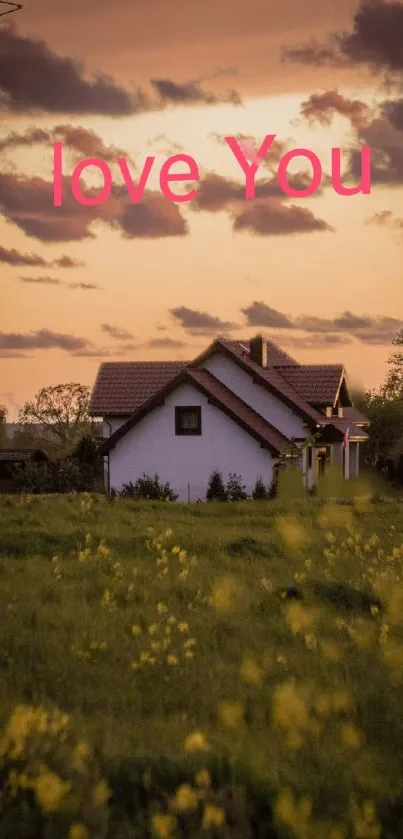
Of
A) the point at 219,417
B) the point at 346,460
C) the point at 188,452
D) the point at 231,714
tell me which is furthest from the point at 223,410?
the point at 231,714

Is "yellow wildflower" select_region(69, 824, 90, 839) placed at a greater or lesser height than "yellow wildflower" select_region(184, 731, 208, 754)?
lesser

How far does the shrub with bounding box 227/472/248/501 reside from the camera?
45.7m

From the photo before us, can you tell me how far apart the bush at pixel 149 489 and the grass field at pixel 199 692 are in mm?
28447

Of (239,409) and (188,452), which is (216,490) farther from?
(239,409)

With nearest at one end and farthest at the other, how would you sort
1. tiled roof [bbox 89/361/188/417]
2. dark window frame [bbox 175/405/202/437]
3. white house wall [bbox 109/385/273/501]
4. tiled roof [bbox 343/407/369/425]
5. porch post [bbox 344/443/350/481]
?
white house wall [bbox 109/385/273/501], dark window frame [bbox 175/405/202/437], tiled roof [bbox 89/361/188/417], porch post [bbox 344/443/350/481], tiled roof [bbox 343/407/369/425]

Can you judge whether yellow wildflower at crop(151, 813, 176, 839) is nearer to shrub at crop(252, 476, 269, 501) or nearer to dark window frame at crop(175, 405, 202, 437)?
shrub at crop(252, 476, 269, 501)

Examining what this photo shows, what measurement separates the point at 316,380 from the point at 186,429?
9607 millimetres

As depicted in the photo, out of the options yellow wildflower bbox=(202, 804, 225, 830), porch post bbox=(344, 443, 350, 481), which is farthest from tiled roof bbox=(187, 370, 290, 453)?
yellow wildflower bbox=(202, 804, 225, 830)

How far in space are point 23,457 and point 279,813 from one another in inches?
2659

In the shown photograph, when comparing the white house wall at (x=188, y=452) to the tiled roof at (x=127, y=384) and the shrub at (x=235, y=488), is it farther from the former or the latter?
the tiled roof at (x=127, y=384)

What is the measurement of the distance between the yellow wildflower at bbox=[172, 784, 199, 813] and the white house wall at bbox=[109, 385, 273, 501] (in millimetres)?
40644

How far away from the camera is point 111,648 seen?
34.2 feet

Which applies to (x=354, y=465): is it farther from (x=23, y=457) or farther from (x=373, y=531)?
(x=373, y=531)

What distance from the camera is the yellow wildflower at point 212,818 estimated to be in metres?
6.33
